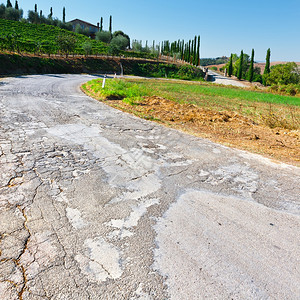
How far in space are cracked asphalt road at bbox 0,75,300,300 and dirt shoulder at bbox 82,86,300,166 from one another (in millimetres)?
933

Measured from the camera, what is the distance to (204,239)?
2994mm

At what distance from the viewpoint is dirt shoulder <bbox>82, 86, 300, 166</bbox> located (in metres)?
6.65

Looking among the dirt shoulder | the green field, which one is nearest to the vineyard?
the green field

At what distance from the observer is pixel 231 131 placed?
343 inches

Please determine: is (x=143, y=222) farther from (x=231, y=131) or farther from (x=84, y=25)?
(x=84, y=25)

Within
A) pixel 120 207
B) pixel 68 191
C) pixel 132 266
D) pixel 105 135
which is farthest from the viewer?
pixel 105 135

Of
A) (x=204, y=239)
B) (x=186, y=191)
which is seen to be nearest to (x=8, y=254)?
(x=204, y=239)

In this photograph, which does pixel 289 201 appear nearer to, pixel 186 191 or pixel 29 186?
pixel 186 191

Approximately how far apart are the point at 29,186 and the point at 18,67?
28.0 meters

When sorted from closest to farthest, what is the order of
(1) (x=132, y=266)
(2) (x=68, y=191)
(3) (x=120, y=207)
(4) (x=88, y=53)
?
1. (1) (x=132, y=266)
2. (3) (x=120, y=207)
3. (2) (x=68, y=191)
4. (4) (x=88, y=53)

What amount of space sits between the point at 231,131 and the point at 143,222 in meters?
6.44

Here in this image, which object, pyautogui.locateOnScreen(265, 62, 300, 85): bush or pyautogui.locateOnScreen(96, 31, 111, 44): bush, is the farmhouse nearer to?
pyautogui.locateOnScreen(96, 31, 111, 44): bush

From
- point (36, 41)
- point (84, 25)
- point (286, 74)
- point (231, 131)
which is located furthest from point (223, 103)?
point (84, 25)

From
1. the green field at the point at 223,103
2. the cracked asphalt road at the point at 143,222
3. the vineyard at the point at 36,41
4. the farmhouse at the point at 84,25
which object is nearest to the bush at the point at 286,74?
the green field at the point at 223,103
